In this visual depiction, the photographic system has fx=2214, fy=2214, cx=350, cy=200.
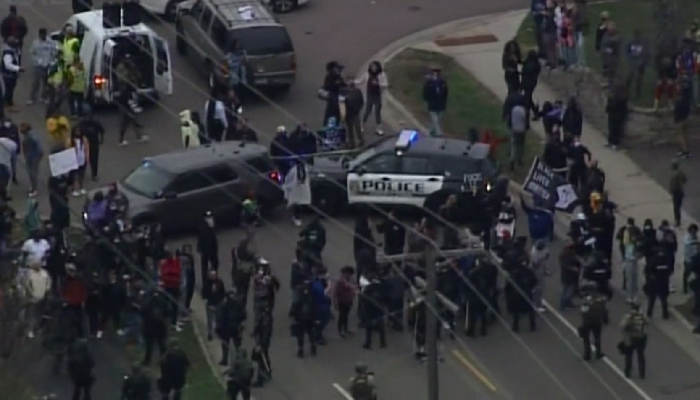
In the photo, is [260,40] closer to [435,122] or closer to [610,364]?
[435,122]

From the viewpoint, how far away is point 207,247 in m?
34.8

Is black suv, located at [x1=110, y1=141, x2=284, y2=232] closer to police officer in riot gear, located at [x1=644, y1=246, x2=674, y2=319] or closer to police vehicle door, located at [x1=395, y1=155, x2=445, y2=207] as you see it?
police vehicle door, located at [x1=395, y1=155, x2=445, y2=207]

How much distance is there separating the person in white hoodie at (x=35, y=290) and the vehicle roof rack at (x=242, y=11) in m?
11.7

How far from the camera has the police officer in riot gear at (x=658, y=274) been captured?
33.8m

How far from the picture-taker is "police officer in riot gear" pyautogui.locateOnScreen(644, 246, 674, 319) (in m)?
33.8

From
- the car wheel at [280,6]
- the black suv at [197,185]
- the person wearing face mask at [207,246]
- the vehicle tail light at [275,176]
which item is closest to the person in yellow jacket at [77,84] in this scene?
the black suv at [197,185]

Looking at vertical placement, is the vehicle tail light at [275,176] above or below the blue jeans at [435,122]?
above

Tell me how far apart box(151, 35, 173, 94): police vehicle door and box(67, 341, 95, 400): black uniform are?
12221 millimetres

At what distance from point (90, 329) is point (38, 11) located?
16.9 metres

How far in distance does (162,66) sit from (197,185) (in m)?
5.97

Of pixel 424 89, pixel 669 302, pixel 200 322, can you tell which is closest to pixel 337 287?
pixel 200 322

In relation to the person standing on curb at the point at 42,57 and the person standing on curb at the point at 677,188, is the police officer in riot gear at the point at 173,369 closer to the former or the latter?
the person standing on curb at the point at 677,188

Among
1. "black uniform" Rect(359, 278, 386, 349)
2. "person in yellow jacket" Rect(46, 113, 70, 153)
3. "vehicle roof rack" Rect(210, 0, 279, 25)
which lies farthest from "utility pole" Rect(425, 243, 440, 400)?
"vehicle roof rack" Rect(210, 0, 279, 25)

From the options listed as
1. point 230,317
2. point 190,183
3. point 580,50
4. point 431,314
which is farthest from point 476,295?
point 580,50
